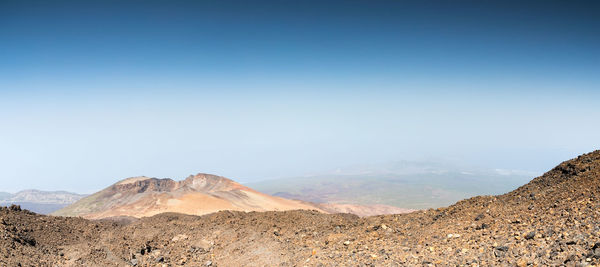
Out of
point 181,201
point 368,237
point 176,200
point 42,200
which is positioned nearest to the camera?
point 368,237

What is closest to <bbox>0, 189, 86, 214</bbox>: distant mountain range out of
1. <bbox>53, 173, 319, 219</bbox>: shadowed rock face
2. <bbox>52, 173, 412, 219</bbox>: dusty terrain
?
<bbox>53, 173, 319, 219</bbox>: shadowed rock face

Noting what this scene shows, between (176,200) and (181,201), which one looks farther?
(176,200)

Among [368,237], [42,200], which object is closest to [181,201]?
[368,237]

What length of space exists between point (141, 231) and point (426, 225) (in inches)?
449

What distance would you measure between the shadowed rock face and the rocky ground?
20768 mm

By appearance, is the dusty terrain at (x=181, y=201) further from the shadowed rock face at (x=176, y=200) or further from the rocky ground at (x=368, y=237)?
the rocky ground at (x=368, y=237)

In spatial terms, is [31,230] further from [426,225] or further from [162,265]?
[426,225]

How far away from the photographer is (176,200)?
36.4 metres

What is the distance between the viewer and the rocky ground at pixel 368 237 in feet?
22.5

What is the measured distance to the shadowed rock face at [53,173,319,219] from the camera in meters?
34.8

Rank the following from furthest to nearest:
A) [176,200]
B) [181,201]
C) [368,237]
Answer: [176,200], [181,201], [368,237]

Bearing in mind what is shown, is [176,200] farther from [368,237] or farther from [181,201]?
[368,237]

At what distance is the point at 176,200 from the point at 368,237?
103 feet

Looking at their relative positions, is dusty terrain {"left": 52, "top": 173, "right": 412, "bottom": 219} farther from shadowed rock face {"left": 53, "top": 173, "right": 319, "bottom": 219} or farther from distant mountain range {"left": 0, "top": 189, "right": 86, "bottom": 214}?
distant mountain range {"left": 0, "top": 189, "right": 86, "bottom": 214}
